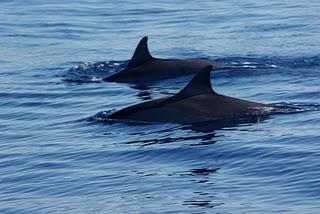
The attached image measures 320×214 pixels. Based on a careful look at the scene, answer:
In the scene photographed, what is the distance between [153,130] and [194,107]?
1.90 ft

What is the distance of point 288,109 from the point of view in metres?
14.5

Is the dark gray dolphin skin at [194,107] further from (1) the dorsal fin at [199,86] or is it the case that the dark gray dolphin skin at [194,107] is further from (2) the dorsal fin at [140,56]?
(2) the dorsal fin at [140,56]

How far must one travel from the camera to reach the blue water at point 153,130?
10625 mm

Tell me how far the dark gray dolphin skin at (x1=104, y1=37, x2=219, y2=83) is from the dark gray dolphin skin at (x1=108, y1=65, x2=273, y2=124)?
13.6ft

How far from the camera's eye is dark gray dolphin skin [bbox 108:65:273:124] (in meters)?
13.9

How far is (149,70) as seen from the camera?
734 inches

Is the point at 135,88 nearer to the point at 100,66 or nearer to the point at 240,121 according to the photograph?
the point at 100,66

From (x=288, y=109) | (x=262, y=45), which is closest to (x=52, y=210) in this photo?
(x=288, y=109)

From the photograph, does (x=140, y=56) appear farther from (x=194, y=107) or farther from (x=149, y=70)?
(x=194, y=107)

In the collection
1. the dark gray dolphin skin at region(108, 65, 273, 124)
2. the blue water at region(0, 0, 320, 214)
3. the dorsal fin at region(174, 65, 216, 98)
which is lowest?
the blue water at region(0, 0, 320, 214)

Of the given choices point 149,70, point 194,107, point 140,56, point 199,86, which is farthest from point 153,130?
point 149,70

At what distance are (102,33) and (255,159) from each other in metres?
14.2

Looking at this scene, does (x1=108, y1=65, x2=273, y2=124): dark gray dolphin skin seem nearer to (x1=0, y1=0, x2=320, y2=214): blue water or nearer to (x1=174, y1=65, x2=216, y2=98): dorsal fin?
(x1=174, y1=65, x2=216, y2=98): dorsal fin

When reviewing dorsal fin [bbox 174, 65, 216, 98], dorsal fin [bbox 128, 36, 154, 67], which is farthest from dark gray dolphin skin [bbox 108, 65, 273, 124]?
dorsal fin [bbox 128, 36, 154, 67]
